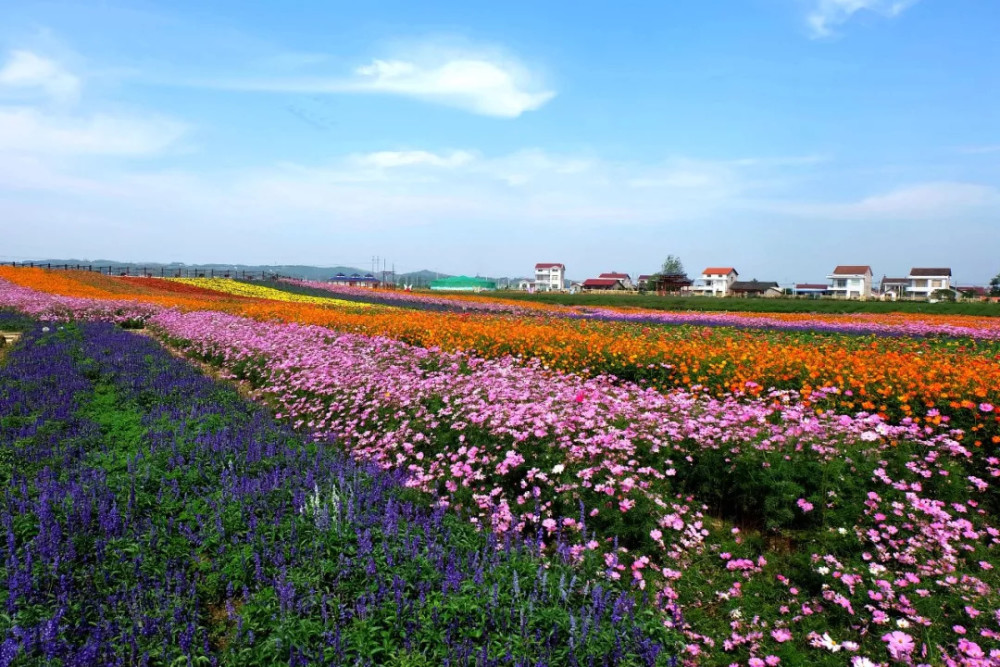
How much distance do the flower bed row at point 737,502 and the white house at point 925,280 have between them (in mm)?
→ 128416

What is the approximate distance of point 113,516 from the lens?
393 cm

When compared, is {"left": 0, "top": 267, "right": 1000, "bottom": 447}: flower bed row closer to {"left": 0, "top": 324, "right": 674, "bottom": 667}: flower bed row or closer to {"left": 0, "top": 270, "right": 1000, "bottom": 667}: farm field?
{"left": 0, "top": 270, "right": 1000, "bottom": 667}: farm field

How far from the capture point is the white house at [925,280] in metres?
111

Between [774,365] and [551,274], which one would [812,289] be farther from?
[774,365]

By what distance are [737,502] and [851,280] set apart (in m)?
126

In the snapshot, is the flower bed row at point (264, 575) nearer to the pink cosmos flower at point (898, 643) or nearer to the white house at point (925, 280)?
the pink cosmos flower at point (898, 643)

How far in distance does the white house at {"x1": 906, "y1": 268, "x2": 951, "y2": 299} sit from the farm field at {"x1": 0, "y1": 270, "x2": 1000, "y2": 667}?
418ft

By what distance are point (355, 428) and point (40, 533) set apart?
3.86m

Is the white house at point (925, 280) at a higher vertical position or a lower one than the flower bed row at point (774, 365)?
higher

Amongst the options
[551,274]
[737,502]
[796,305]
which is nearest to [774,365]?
[737,502]

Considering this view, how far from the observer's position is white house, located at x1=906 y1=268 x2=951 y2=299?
111062mm

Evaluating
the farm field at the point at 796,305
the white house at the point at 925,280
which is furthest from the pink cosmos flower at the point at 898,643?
the white house at the point at 925,280

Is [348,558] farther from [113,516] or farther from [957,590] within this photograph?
[957,590]

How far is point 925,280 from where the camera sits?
11319 centimetres
